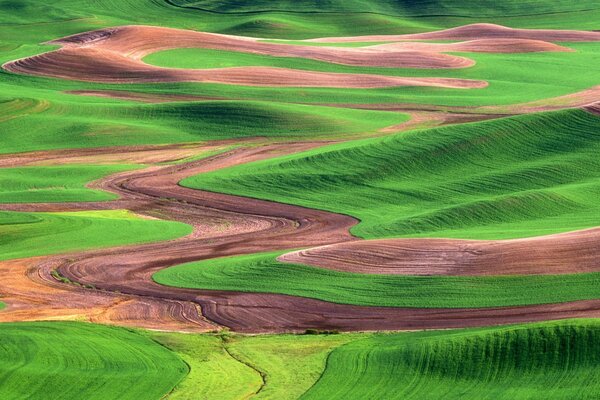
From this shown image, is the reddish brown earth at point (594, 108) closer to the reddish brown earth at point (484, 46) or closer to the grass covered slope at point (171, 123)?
the grass covered slope at point (171, 123)

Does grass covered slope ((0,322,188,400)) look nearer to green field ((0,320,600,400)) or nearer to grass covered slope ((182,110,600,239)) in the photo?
green field ((0,320,600,400))

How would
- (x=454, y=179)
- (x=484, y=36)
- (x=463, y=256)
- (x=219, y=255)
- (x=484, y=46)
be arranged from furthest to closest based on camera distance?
(x=484, y=36) → (x=484, y=46) → (x=454, y=179) → (x=219, y=255) → (x=463, y=256)

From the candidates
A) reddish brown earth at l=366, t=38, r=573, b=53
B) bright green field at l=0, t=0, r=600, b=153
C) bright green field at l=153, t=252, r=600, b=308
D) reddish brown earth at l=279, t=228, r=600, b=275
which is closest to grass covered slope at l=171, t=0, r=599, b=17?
bright green field at l=0, t=0, r=600, b=153

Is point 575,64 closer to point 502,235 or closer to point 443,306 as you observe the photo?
point 502,235

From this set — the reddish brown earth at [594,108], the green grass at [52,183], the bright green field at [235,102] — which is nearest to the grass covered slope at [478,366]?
the green grass at [52,183]

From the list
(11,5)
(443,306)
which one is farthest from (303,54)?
(443,306)

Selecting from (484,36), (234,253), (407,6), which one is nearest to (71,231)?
(234,253)

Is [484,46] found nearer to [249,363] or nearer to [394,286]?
[394,286]
